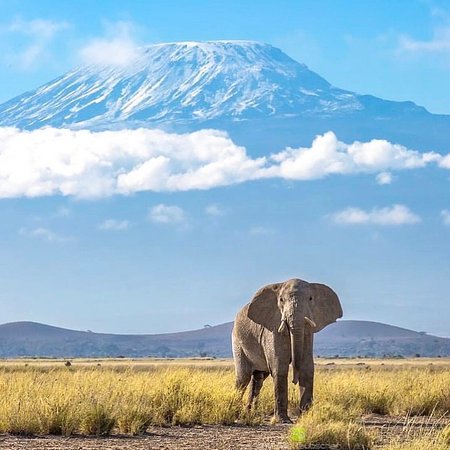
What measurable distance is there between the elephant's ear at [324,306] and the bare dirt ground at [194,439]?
211cm

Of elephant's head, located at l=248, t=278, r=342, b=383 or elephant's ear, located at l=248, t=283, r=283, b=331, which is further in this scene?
elephant's ear, located at l=248, t=283, r=283, b=331

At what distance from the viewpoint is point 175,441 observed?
669 inches

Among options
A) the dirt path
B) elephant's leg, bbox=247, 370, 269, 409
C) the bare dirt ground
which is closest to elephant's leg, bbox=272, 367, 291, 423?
the bare dirt ground

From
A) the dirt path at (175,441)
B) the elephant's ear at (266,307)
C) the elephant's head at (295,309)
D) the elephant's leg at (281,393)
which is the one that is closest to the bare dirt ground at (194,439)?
the dirt path at (175,441)

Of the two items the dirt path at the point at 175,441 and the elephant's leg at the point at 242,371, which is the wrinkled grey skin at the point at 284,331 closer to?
the elephant's leg at the point at 242,371

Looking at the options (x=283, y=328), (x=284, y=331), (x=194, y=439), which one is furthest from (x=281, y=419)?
(x=194, y=439)

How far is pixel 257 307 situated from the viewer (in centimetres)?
2062

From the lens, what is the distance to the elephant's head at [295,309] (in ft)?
63.6

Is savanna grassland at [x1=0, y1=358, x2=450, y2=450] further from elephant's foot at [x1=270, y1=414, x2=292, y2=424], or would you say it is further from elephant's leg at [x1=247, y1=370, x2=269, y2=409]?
elephant's leg at [x1=247, y1=370, x2=269, y2=409]

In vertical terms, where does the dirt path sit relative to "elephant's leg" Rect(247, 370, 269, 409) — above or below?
below

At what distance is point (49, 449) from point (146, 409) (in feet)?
13.1

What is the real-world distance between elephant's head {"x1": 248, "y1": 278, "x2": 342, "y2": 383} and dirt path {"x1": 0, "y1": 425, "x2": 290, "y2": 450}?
166 cm

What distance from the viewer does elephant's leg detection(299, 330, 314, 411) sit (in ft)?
64.5

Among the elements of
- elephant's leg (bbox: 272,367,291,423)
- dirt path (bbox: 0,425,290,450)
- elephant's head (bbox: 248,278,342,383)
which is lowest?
dirt path (bbox: 0,425,290,450)
